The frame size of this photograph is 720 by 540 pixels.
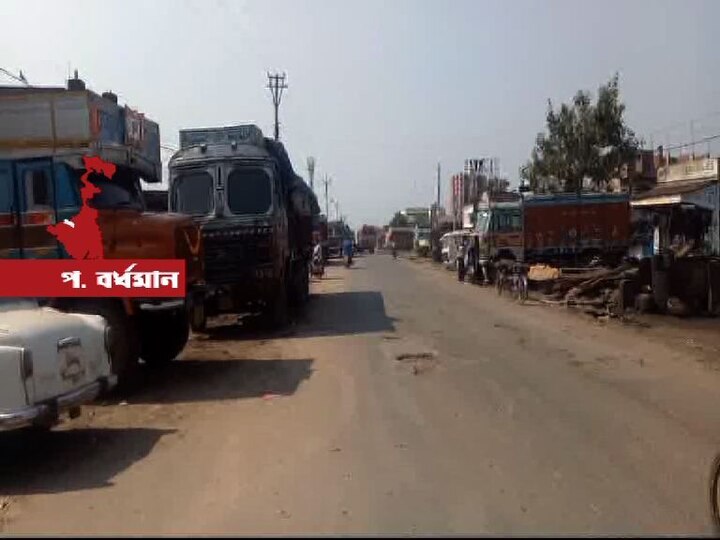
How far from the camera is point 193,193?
15969mm

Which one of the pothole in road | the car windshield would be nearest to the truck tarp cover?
the pothole in road

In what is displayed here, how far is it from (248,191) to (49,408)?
9619mm

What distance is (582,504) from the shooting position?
524 centimetres

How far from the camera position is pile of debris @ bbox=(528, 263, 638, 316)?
18812 mm

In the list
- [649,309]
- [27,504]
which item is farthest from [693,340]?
[27,504]

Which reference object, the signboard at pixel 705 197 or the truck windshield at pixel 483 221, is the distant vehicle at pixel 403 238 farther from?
the signboard at pixel 705 197

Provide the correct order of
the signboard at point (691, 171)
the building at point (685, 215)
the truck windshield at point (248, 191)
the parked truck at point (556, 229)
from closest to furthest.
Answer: the truck windshield at point (248, 191) → the building at point (685, 215) → the parked truck at point (556, 229) → the signboard at point (691, 171)

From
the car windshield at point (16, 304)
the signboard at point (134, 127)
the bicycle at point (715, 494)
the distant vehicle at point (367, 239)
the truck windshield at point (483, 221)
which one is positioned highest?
the signboard at point (134, 127)

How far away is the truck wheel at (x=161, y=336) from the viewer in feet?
38.5

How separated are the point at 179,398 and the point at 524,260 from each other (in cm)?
2188

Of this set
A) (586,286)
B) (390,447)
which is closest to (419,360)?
(390,447)
